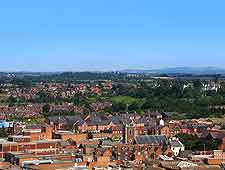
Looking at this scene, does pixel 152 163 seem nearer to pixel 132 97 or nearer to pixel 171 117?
A: pixel 171 117

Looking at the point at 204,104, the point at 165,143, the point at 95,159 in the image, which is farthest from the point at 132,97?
the point at 95,159

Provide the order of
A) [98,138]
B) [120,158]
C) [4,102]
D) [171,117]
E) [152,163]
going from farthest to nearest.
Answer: [4,102], [171,117], [98,138], [120,158], [152,163]

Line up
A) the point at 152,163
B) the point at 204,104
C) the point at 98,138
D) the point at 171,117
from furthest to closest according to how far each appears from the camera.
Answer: the point at 204,104 < the point at 171,117 < the point at 98,138 < the point at 152,163

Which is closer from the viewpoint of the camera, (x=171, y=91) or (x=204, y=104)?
(x=204, y=104)

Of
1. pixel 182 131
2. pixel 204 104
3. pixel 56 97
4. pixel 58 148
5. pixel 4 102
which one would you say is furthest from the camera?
pixel 56 97

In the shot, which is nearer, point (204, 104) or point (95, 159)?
point (95, 159)

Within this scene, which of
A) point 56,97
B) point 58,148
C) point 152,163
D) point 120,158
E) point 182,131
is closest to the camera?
point 152,163

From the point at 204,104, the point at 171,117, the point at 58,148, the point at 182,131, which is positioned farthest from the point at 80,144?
the point at 204,104

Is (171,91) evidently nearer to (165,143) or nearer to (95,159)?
(165,143)

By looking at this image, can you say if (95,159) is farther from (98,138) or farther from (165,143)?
(98,138)
